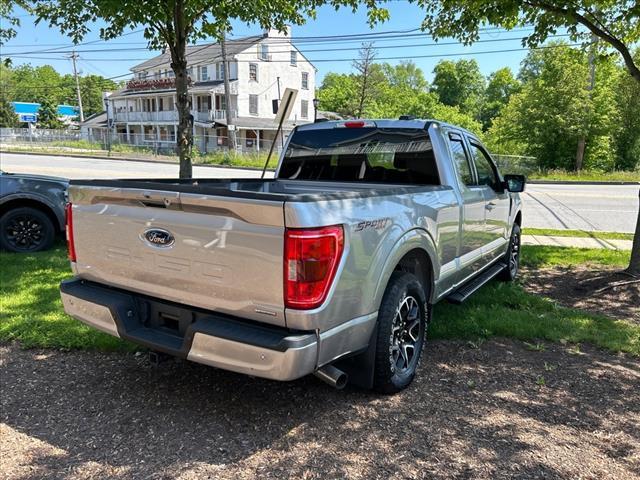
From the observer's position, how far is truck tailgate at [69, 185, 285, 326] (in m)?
2.55

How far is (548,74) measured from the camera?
91.5ft

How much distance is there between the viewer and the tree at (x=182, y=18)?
6.66 meters

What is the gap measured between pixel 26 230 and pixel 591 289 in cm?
788

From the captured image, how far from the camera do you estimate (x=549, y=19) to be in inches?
260

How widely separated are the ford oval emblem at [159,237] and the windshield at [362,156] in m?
2.23

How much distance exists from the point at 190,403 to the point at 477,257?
3.04 meters

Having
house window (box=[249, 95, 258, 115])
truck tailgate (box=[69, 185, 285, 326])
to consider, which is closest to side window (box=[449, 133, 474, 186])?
truck tailgate (box=[69, 185, 285, 326])

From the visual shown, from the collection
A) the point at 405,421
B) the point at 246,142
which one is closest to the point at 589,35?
the point at 405,421

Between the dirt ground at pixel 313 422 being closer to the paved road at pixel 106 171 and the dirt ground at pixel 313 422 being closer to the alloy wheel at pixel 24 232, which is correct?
the alloy wheel at pixel 24 232

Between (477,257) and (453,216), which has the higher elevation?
(453,216)

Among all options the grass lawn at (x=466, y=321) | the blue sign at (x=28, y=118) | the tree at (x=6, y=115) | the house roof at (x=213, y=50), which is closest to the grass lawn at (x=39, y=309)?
the grass lawn at (x=466, y=321)

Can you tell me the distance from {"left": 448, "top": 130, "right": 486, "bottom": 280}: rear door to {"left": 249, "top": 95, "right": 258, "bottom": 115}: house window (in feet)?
142

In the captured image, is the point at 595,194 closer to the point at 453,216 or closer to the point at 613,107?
the point at 613,107

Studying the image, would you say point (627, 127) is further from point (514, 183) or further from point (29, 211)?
point (29, 211)
